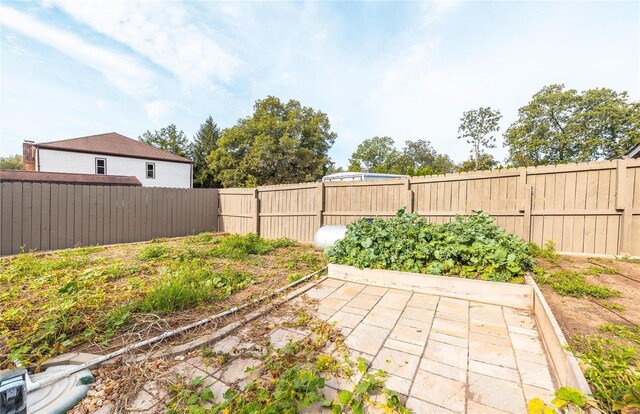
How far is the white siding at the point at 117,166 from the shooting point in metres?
14.9

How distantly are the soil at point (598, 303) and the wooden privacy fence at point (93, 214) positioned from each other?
883 cm

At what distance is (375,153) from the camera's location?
3925 cm

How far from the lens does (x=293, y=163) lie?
19438mm

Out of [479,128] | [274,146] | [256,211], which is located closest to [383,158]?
[479,128]

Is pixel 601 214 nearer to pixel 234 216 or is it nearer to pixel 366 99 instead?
pixel 366 99

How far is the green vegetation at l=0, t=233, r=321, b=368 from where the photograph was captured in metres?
2.07

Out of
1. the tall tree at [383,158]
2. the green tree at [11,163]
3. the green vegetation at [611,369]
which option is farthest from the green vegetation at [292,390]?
the green tree at [11,163]

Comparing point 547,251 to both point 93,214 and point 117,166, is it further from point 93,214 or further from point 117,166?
point 117,166

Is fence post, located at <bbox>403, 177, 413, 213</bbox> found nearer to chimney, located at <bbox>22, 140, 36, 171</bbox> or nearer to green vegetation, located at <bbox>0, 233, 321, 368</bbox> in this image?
green vegetation, located at <bbox>0, 233, 321, 368</bbox>

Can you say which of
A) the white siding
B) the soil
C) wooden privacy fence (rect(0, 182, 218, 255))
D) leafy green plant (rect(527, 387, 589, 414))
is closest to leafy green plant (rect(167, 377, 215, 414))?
leafy green plant (rect(527, 387, 589, 414))

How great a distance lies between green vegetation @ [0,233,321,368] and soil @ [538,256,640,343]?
2982mm

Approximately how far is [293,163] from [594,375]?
18857 millimetres

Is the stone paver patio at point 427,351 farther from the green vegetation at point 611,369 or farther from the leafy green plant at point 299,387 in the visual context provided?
the green vegetation at point 611,369

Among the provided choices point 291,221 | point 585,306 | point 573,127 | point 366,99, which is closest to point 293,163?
point 366,99
